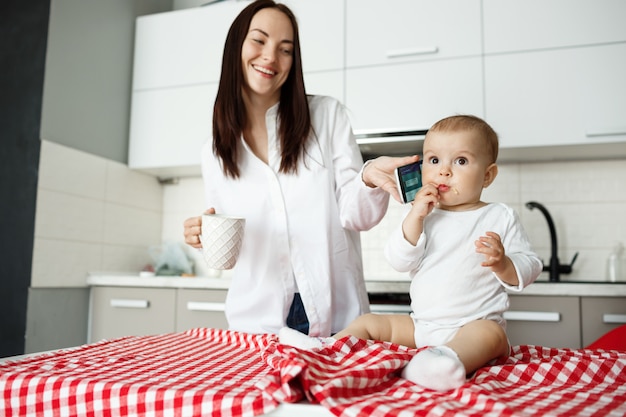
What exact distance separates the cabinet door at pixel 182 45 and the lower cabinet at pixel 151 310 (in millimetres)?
995

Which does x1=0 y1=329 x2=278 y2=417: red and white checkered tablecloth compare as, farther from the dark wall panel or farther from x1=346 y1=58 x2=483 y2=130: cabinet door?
x1=346 y1=58 x2=483 y2=130: cabinet door

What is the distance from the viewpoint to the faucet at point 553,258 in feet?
7.53

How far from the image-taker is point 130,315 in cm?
246

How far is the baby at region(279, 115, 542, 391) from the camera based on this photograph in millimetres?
877

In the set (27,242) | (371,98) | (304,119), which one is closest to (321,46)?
(371,98)

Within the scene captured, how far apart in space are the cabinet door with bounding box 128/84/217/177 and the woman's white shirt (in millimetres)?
1334

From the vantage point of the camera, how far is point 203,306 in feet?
7.64

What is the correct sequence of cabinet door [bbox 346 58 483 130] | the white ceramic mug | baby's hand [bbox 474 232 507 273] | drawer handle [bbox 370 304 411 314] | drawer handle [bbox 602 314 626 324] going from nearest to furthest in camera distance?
baby's hand [bbox 474 232 507 273] → the white ceramic mug → drawer handle [bbox 602 314 626 324] → drawer handle [bbox 370 304 411 314] → cabinet door [bbox 346 58 483 130]

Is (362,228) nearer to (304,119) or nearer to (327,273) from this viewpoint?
(327,273)

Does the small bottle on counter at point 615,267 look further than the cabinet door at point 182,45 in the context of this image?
No

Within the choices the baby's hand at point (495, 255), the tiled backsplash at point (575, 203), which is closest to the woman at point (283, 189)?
the baby's hand at point (495, 255)

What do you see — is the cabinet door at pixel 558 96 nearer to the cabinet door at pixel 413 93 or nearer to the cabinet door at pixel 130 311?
the cabinet door at pixel 413 93

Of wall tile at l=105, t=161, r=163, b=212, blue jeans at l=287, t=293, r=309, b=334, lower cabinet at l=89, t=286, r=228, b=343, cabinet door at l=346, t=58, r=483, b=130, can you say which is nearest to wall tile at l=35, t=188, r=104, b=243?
wall tile at l=105, t=161, r=163, b=212

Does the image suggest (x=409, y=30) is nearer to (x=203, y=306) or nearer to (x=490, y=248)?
(x=203, y=306)
